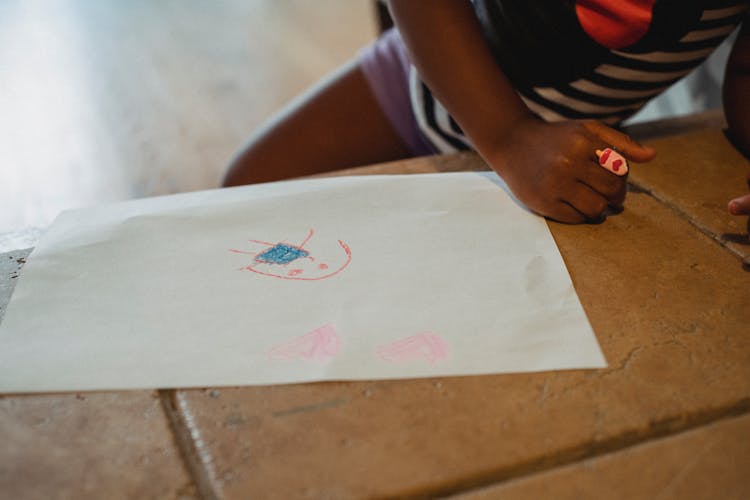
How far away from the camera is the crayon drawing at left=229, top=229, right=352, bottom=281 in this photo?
1.55 ft

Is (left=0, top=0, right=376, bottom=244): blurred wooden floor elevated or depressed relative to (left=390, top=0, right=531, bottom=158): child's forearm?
depressed

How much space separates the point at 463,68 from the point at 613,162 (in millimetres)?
167

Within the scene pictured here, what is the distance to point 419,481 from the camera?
0.33 metres

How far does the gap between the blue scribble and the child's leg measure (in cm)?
39

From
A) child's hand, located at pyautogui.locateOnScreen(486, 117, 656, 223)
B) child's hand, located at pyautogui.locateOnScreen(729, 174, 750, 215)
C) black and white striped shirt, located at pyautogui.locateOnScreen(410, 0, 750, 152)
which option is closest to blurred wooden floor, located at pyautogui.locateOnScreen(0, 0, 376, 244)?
black and white striped shirt, located at pyautogui.locateOnScreen(410, 0, 750, 152)

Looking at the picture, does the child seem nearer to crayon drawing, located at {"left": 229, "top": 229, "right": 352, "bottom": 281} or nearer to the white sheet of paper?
the white sheet of paper

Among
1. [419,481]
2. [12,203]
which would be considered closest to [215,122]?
[12,203]

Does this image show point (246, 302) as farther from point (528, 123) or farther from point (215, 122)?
point (215, 122)

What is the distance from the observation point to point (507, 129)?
58 cm

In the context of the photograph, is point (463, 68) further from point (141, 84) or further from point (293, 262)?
point (141, 84)

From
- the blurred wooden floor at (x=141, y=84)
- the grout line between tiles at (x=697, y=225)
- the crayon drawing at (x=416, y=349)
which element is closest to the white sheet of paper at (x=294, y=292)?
the crayon drawing at (x=416, y=349)

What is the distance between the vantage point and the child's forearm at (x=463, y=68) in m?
0.59

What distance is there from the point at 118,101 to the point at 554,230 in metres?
1.42

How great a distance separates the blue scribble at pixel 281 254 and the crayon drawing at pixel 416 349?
12cm
